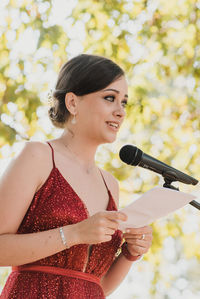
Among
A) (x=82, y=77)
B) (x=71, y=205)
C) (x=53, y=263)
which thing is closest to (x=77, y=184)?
(x=71, y=205)

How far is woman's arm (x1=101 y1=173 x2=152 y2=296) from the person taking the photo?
2.28 meters

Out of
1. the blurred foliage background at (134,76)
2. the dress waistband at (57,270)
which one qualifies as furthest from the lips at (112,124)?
the blurred foliage background at (134,76)

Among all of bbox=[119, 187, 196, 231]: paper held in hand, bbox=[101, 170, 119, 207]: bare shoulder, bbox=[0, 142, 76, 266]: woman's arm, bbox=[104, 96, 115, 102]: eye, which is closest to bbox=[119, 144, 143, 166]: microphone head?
bbox=[119, 187, 196, 231]: paper held in hand

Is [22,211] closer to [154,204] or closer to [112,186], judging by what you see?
[154,204]

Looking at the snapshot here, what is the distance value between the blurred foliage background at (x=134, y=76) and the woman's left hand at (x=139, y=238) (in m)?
1.70

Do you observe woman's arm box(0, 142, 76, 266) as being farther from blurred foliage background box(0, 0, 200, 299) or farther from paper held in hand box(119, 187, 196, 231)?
blurred foliage background box(0, 0, 200, 299)

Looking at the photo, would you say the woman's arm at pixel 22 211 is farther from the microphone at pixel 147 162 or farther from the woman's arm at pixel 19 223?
the microphone at pixel 147 162

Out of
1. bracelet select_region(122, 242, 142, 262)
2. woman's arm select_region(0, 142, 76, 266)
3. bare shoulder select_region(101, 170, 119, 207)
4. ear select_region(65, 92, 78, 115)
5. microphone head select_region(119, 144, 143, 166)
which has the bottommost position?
bracelet select_region(122, 242, 142, 262)

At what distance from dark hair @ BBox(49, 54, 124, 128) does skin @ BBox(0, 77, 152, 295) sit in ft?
0.11

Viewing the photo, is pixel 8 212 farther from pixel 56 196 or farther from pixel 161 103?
pixel 161 103

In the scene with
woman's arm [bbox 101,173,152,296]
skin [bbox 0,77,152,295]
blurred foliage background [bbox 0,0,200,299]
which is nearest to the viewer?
skin [bbox 0,77,152,295]

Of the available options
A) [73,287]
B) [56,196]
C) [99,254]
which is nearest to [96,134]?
[56,196]

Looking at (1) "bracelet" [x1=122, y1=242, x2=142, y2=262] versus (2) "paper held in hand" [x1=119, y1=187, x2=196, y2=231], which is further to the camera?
(1) "bracelet" [x1=122, y1=242, x2=142, y2=262]

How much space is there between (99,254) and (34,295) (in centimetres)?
35
